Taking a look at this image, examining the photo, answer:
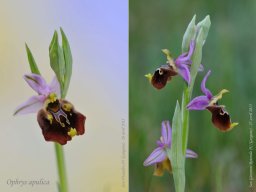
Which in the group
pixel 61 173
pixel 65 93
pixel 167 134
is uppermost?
pixel 65 93

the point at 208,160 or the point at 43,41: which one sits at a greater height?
the point at 43,41

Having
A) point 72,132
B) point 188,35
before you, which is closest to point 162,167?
point 72,132

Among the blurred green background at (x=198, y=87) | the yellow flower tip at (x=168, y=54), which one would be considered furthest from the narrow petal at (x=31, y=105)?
the yellow flower tip at (x=168, y=54)

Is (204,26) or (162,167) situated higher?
(204,26)

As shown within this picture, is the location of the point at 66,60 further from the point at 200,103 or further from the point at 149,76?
the point at 200,103

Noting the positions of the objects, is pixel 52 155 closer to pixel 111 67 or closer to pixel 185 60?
pixel 111 67

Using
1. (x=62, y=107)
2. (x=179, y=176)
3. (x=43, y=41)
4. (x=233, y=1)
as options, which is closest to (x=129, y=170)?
(x=179, y=176)

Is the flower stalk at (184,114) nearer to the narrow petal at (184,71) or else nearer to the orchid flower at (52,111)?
the narrow petal at (184,71)
